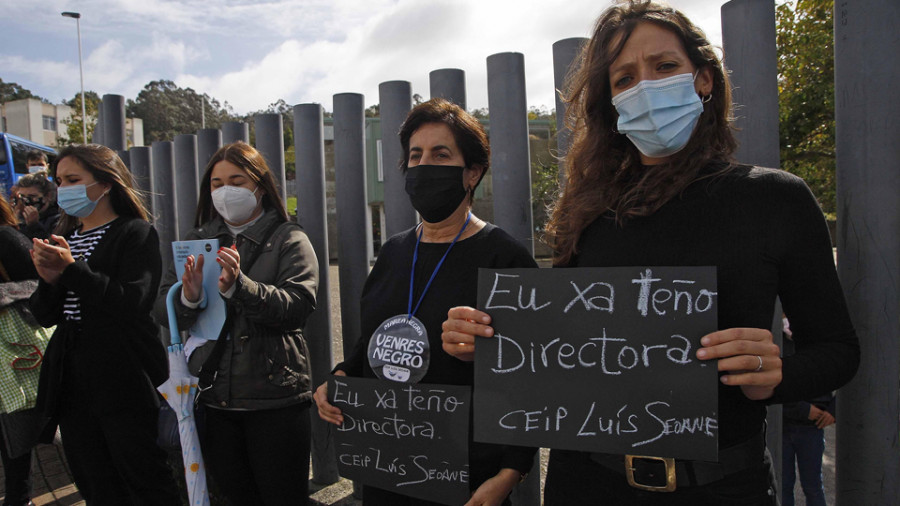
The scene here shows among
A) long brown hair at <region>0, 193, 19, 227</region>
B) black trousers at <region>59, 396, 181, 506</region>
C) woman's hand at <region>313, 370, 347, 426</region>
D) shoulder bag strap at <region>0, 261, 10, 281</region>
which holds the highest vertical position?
long brown hair at <region>0, 193, 19, 227</region>

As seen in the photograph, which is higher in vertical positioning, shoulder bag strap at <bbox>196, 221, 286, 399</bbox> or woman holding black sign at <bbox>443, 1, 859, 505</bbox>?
woman holding black sign at <bbox>443, 1, 859, 505</bbox>

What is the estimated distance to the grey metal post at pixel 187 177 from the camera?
15.3ft

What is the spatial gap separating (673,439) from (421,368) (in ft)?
3.04

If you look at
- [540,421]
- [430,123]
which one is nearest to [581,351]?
[540,421]

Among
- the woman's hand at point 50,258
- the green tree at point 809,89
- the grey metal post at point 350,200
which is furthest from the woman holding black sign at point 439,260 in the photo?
the green tree at point 809,89

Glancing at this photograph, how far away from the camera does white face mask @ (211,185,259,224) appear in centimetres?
298

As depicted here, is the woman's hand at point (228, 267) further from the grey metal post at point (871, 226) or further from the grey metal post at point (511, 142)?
the grey metal post at point (871, 226)

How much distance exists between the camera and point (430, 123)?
2.23 metres

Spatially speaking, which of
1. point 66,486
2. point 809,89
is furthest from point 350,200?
point 809,89

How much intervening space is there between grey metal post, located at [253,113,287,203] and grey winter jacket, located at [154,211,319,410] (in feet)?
4.01

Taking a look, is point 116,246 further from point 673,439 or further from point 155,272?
point 673,439

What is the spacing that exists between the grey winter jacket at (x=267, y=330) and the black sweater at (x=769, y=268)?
183 cm

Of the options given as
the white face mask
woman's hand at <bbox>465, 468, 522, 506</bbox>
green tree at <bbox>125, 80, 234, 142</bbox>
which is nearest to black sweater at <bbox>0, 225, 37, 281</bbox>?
the white face mask

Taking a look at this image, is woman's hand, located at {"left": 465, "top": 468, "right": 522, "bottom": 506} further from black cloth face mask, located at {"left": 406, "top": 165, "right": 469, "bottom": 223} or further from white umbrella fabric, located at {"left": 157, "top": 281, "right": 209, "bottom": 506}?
white umbrella fabric, located at {"left": 157, "top": 281, "right": 209, "bottom": 506}
